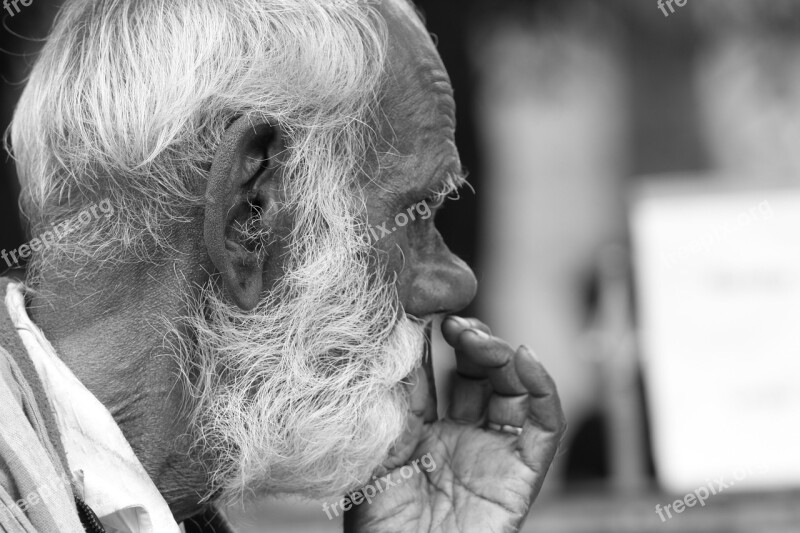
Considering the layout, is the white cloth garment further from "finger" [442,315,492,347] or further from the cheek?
"finger" [442,315,492,347]

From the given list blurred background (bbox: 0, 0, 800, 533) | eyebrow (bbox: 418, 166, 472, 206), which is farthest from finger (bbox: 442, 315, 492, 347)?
blurred background (bbox: 0, 0, 800, 533)

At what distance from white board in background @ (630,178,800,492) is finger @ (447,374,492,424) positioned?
10.6ft

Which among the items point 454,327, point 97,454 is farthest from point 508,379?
point 97,454

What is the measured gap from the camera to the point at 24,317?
1.99m

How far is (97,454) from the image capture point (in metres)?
1.92

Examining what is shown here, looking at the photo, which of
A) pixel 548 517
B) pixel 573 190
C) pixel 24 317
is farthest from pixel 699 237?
pixel 24 317

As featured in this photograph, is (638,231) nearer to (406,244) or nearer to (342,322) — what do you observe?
(406,244)

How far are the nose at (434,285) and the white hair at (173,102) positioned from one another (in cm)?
26

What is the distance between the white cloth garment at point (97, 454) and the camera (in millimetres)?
1905

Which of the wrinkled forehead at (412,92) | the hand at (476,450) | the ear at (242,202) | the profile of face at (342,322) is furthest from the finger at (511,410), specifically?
the ear at (242,202)

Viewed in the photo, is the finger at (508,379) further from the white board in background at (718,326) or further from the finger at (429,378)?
the white board in background at (718,326)

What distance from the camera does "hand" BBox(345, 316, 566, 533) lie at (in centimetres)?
242

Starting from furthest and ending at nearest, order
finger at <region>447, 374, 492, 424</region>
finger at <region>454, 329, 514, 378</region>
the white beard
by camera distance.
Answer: finger at <region>447, 374, 492, 424</region> < finger at <region>454, 329, 514, 378</region> < the white beard

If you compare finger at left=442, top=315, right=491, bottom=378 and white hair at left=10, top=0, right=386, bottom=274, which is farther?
finger at left=442, top=315, right=491, bottom=378
